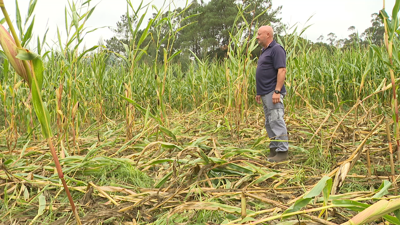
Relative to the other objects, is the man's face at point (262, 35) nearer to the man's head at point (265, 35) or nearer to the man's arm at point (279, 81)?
the man's head at point (265, 35)

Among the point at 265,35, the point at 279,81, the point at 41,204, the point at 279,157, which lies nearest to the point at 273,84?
the point at 279,81

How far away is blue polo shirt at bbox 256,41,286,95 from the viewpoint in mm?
2416

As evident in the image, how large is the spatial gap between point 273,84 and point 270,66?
177 millimetres

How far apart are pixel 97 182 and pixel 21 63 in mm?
1248

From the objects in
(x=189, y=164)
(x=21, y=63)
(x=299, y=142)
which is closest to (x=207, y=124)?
(x=299, y=142)

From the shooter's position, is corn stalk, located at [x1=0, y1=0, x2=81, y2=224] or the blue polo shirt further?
the blue polo shirt

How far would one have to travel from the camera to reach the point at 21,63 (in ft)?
2.37

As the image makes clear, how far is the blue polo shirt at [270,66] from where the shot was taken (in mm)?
2416

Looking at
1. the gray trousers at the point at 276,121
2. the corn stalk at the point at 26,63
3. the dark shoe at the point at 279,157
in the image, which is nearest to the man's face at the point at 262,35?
the gray trousers at the point at 276,121

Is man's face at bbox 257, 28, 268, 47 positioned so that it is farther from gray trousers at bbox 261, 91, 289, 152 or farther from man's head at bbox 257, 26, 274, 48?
gray trousers at bbox 261, 91, 289, 152

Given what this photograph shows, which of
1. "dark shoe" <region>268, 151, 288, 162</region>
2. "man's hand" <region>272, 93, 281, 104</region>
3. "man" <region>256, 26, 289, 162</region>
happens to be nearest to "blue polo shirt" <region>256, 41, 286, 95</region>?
"man" <region>256, 26, 289, 162</region>

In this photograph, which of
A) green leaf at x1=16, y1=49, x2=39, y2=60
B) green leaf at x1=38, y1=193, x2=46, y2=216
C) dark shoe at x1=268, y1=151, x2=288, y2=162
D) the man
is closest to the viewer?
green leaf at x1=16, y1=49, x2=39, y2=60

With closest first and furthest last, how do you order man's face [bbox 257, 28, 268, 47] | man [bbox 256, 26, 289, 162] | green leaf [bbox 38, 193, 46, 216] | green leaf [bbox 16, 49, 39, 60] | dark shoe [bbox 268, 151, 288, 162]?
green leaf [bbox 16, 49, 39, 60] → green leaf [bbox 38, 193, 46, 216] → dark shoe [bbox 268, 151, 288, 162] → man [bbox 256, 26, 289, 162] → man's face [bbox 257, 28, 268, 47]

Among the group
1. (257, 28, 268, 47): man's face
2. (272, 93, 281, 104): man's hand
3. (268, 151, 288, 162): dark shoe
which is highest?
(257, 28, 268, 47): man's face
